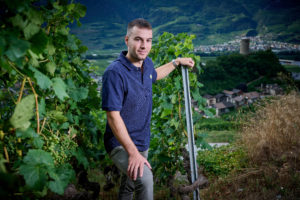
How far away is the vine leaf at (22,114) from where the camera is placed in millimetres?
914

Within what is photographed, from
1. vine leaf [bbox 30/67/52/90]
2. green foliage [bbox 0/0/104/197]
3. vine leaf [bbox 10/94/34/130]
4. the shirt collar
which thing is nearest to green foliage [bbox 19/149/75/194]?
green foliage [bbox 0/0/104/197]

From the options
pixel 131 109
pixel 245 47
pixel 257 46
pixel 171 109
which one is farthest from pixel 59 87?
pixel 257 46

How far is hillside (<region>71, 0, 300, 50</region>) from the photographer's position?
126 feet

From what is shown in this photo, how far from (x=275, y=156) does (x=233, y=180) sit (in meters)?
0.86

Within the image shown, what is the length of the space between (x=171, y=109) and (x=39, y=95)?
4.47 feet

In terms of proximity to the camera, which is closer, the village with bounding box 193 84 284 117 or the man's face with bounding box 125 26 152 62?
the man's face with bounding box 125 26 152 62

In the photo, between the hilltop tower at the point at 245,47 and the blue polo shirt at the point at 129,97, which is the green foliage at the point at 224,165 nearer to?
the blue polo shirt at the point at 129,97

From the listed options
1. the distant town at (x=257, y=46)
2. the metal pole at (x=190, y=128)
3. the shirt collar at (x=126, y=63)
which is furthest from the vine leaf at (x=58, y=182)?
the distant town at (x=257, y=46)

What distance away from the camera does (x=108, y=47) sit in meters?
35.2

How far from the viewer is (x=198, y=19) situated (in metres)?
68.2

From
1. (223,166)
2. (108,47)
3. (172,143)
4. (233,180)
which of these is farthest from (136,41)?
(108,47)

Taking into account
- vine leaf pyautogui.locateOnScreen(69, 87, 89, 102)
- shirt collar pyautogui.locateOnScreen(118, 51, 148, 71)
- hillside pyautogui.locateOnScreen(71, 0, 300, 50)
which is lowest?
vine leaf pyautogui.locateOnScreen(69, 87, 89, 102)

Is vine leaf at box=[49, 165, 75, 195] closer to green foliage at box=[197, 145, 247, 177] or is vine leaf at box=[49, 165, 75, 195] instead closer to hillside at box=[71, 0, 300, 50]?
green foliage at box=[197, 145, 247, 177]

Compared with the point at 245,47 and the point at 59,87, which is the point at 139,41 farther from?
the point at 245,47
